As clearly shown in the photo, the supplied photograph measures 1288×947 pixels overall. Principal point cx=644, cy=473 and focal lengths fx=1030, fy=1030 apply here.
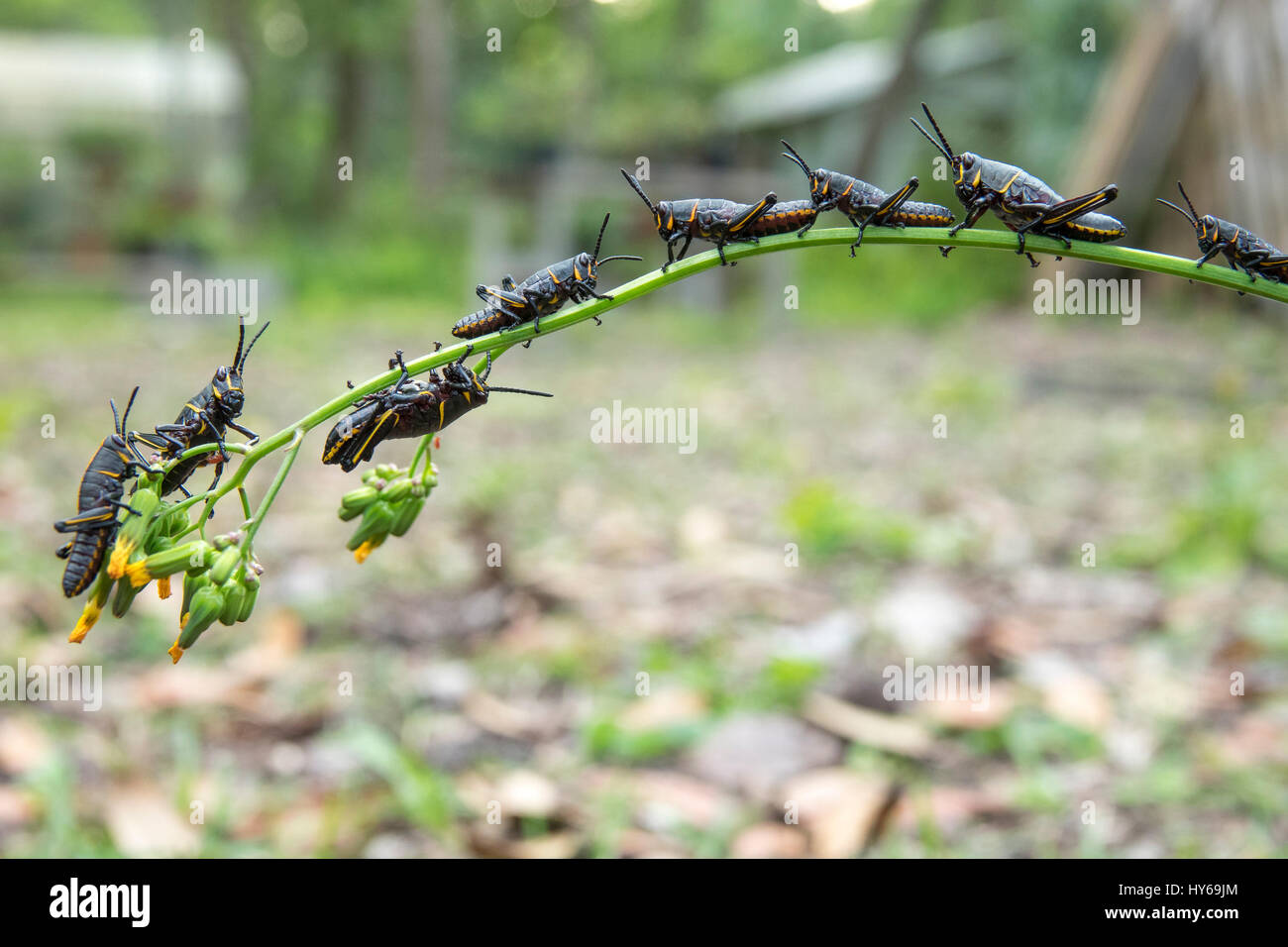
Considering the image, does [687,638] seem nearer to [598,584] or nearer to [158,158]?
[598,584]

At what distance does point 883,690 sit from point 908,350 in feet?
25.7

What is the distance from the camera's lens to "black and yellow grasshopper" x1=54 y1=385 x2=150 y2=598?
125cm

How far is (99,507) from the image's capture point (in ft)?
4.12

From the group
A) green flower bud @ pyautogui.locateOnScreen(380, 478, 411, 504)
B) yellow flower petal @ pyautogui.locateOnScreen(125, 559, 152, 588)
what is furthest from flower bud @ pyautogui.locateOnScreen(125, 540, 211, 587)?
green flower bud @ pyautogui.locateOnScreen(380, 478, 411, 504)

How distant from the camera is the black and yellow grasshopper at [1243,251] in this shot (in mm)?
1164

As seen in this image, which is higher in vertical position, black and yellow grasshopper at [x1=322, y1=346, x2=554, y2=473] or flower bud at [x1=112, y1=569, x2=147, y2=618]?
black and yellow grasshopper at [x1=322, y1=346, x2=554, y2=473]

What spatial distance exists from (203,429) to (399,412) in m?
0.28

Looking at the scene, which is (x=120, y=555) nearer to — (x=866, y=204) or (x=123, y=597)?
(x=123, y=597)

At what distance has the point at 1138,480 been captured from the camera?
19.3 ft

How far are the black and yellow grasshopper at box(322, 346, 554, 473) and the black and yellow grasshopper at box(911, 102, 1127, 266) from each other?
567 millimetres

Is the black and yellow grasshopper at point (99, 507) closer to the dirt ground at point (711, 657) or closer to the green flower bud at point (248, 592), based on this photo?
the green flower bud at point (248, 592)

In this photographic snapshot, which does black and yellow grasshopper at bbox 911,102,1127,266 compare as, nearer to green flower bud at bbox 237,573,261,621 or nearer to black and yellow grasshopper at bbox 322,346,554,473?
black and yellow grasshopper at bbox 322,346,554,473

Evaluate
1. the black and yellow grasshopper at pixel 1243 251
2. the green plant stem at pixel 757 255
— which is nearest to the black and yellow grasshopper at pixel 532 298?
the green plant stem at pixel 757 255

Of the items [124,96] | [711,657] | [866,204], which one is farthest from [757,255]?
[124,96]
